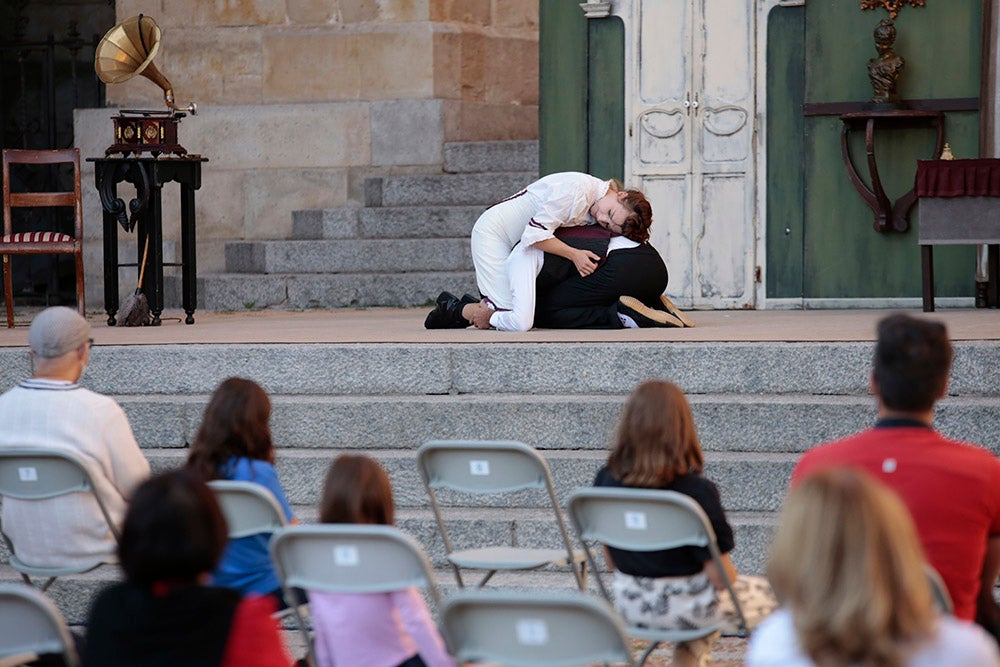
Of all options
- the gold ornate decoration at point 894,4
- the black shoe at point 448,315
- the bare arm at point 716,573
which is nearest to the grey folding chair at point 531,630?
the bare arm at point 716,573

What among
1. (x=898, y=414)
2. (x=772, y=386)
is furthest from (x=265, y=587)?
(x=772, y=386)

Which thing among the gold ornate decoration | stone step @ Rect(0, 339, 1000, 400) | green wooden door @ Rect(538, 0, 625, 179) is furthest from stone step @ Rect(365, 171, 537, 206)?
stone step @ Rect(0, 339, 1000, 400)

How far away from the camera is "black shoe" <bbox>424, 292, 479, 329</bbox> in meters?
7.73

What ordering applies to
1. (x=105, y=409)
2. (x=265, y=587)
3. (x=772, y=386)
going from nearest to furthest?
(x=265, y=587) → (x=105, y=409) → (x=772, y=386)

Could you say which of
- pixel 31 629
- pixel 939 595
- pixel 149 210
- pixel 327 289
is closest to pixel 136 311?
pixel 149 210

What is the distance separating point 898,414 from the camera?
3008mm

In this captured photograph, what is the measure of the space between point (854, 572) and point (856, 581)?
12 millimetres

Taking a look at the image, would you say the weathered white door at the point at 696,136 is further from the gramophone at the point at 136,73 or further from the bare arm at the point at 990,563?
the bare arm at the point at 990,563

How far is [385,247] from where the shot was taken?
34.6 ft

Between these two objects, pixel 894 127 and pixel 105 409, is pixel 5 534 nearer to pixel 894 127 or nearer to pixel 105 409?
pixel 105 409

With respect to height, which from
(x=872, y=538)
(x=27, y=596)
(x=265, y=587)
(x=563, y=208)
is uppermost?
(x=563, y=208)

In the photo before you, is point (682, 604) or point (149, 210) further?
point (149, 210)

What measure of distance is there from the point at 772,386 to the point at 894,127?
3.85 metres

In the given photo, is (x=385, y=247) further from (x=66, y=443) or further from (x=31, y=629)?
(x=31, y=629)
